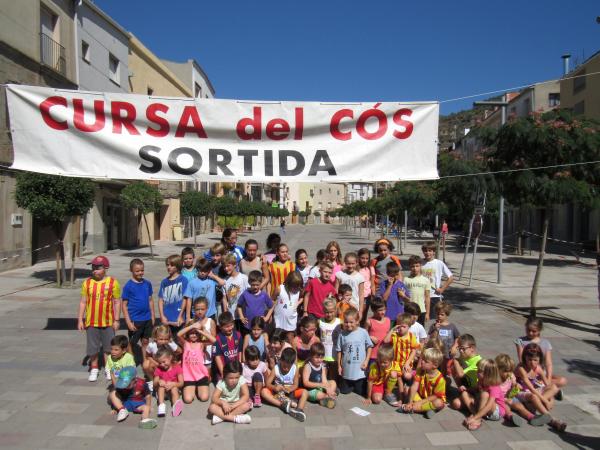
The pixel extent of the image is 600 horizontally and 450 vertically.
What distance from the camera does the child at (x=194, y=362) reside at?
17.4 feet

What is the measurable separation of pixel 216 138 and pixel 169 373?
8.30 feet

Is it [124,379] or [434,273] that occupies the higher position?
[434,273]

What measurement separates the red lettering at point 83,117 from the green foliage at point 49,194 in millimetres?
8710

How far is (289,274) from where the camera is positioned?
6.23 metres

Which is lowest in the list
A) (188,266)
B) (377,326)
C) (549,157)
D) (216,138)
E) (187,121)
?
(377,326)

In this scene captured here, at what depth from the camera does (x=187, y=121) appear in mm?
4574

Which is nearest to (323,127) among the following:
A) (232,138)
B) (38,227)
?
(232,138)

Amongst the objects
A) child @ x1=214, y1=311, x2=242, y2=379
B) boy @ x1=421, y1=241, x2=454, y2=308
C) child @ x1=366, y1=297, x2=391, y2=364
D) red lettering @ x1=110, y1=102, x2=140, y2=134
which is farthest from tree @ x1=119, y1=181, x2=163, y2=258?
red lettering @ x1=110, y1=102, x2=140, y2=134

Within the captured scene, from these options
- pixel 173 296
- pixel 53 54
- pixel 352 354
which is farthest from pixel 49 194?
pixel 352 354

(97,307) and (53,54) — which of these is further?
(53,54)

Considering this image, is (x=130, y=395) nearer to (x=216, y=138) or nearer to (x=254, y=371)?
(x=254, y=371)

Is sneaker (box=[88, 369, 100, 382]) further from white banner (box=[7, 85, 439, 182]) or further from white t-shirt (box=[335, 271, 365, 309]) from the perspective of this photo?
white t-shirt (box=[335, 271, 365, 309])

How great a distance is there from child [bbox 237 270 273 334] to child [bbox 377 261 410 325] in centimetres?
158

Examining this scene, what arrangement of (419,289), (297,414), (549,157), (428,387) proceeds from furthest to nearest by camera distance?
(549,157)
(419,289)
(428,387)
(297,414)
